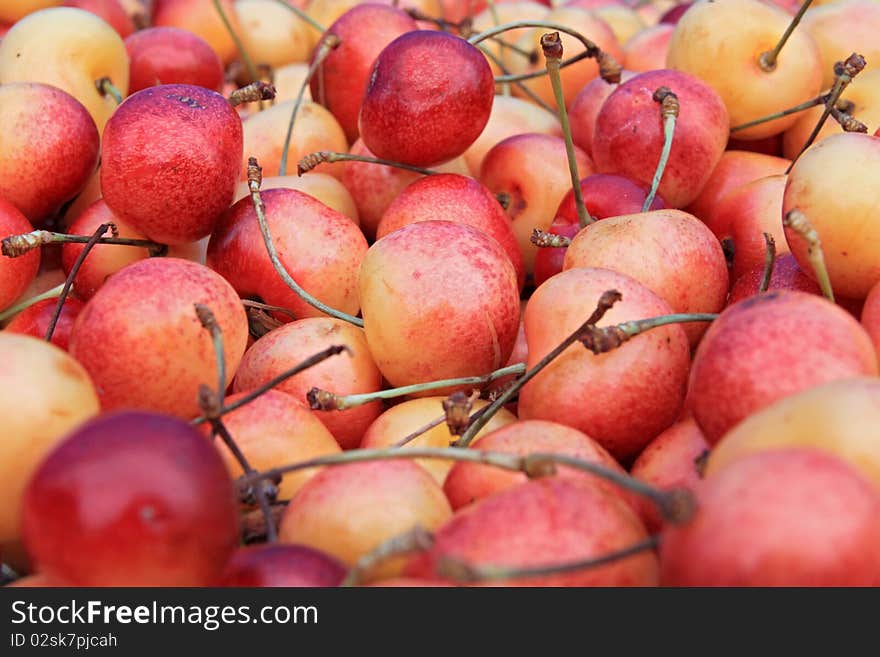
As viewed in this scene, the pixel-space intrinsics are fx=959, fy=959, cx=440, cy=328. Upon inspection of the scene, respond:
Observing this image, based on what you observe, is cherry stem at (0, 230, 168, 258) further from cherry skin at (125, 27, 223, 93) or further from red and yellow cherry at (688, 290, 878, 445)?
red and yellow cherry at (688, 290, 878, 445)

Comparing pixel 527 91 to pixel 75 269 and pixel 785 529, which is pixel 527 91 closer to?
pixel 75 269

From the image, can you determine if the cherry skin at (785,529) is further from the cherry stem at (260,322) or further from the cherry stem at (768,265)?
the cherry stem at (260,322)

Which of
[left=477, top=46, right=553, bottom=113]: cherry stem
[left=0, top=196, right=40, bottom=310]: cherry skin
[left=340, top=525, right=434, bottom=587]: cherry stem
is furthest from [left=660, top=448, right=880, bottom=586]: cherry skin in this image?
[left=477, top=46, right=553, bottom=113]: cherry stem

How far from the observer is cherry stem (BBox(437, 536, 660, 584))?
0.70m

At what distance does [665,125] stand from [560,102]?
8.0 inches

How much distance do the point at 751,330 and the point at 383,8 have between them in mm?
1401

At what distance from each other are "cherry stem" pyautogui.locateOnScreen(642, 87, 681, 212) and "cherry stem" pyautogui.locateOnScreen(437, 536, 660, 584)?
940 millimetres

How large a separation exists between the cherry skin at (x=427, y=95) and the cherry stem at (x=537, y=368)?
0.56 metres

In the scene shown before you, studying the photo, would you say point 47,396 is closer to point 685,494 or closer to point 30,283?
point 685,494

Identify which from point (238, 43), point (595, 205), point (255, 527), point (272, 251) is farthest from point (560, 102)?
point (238, 43)

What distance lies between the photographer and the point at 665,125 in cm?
164

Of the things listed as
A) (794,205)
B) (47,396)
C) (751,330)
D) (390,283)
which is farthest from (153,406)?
(794,205)

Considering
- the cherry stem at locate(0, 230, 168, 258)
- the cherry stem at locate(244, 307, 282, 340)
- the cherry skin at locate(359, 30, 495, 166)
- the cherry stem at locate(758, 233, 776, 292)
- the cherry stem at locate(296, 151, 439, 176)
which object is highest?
the cherry skin at locate(359, 30, 495, 166)

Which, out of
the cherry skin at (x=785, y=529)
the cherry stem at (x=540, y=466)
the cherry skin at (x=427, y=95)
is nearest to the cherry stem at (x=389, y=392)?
the cherry stem at (x=540, y=466)
